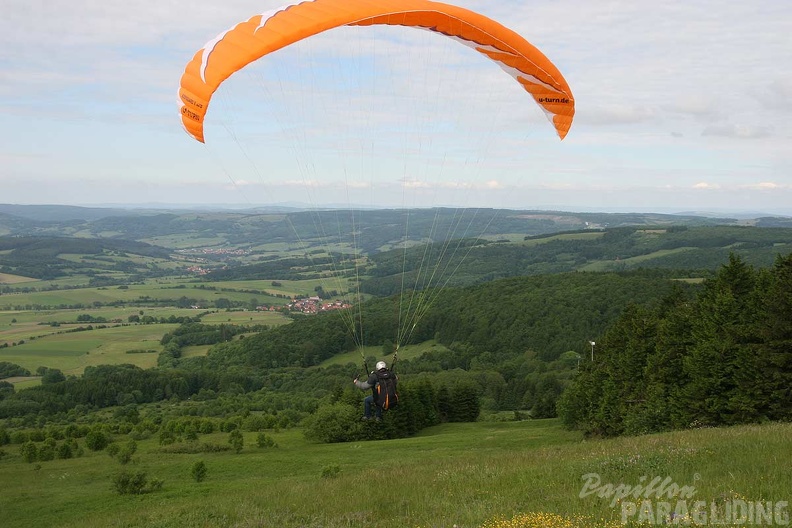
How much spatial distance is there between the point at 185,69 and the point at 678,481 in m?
12.4

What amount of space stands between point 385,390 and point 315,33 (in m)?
7.85

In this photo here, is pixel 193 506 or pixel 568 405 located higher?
pixel 193 506

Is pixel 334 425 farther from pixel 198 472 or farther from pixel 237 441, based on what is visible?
pixel 198 472

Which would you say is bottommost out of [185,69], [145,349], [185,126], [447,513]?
[145,349]

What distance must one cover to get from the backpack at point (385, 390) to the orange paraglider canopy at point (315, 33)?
264 inches

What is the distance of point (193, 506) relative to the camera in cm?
1283

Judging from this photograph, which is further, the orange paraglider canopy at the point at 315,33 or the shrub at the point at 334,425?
the shrub at the point at 334,425

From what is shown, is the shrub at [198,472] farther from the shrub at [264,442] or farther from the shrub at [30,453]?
the shrub at [30,453]

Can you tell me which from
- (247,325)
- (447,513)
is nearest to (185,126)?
(447,513)

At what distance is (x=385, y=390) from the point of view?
13539mm

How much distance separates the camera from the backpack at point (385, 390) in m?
13.5

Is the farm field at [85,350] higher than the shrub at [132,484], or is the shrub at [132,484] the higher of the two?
the shrub at [132,484]

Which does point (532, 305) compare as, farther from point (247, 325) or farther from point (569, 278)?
point (247, 325)

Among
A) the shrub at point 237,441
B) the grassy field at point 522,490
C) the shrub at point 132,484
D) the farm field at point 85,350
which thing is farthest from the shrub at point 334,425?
the farm field at point 85,350
